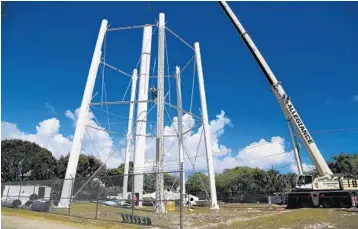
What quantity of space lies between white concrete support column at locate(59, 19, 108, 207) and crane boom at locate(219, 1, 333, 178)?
11.4m

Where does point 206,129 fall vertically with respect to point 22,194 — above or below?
above

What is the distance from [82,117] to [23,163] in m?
44.7

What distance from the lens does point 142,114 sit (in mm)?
30469

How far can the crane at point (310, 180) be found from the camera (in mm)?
25031

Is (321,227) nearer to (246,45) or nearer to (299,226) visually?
(299,226)

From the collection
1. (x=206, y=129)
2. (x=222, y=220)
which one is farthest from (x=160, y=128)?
(x=222, y=220)

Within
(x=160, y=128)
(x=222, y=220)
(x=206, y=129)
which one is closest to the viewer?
(x=222, y=220)

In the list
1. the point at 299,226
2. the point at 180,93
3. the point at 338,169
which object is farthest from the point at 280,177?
the point at 299,226

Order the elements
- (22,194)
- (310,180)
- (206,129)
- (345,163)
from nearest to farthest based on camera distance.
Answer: (310,180), (22,194), (206,129), (345,163)

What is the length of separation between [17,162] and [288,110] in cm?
5604

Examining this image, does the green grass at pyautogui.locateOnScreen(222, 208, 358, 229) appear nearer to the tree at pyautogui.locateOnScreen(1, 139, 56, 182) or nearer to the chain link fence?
the chain link fence

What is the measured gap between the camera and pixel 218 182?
89.8 m

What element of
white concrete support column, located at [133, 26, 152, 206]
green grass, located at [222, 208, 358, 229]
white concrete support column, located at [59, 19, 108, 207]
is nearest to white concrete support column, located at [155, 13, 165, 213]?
white concrete support column, located at [133, 26, 152, 206]

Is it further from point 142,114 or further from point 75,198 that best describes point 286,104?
point 75,198
